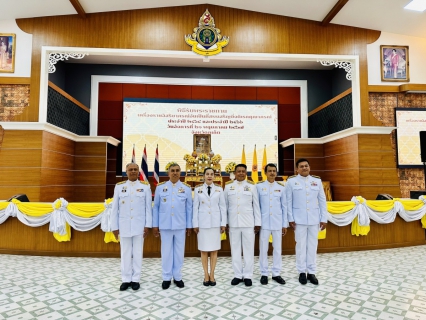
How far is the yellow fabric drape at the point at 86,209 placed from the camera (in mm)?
4523

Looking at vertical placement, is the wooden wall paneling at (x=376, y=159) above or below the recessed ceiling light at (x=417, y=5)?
below

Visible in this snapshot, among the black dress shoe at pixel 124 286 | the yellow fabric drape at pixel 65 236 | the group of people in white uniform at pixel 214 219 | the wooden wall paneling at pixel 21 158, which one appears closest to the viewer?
the black dress shoe at pixel 124 286

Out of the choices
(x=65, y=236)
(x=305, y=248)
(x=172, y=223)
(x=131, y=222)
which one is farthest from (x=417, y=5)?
(x=65, y=236)

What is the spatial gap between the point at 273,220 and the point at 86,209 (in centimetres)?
286

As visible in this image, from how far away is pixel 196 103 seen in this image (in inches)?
359

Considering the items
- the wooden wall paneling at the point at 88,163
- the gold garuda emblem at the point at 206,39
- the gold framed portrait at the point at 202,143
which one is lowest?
the wooden wall paneling at the point at 88,163

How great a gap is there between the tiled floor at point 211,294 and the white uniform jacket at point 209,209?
672 millimetres

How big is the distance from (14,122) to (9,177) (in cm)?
114

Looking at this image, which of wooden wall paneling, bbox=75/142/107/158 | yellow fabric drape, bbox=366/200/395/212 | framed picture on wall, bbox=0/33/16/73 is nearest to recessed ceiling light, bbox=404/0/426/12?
yellow fabric drape, bbox=366/200/395/212

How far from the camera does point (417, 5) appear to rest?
20.2 ft

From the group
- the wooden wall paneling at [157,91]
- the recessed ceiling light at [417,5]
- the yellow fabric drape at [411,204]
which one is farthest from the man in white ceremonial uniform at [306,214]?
the wooden wall paneling at [157,91]

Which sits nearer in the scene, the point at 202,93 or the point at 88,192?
the point at 88,192

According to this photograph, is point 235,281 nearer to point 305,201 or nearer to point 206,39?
point 305,201

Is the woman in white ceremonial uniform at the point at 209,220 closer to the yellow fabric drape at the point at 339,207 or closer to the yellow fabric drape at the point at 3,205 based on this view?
the yellow fabric drape at the point at 339,207
